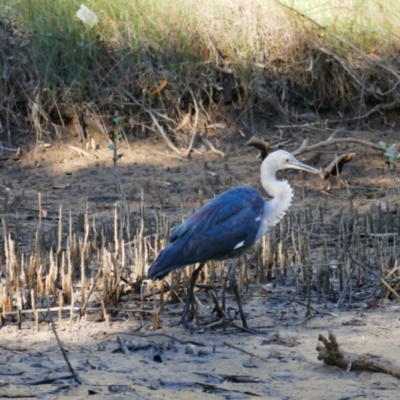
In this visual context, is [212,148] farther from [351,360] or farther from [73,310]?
[351,360]

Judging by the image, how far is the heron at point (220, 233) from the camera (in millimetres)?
5438

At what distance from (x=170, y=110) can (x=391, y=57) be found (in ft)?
9.09

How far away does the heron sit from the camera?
5438 millimetres

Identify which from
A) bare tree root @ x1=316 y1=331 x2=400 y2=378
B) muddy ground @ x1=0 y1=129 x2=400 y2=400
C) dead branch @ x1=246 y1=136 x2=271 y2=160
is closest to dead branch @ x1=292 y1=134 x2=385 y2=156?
dead branch @ x1=246 y1=136 x2=271 y2=160

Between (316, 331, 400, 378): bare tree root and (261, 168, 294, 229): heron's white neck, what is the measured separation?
1219mm

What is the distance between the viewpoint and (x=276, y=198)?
19.2ft

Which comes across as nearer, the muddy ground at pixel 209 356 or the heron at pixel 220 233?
the muddy ground at pixel 209 356

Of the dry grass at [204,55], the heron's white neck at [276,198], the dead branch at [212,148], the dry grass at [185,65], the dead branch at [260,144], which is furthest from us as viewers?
the dry grass at [204,55]

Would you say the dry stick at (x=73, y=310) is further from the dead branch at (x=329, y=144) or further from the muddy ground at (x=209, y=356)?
the dead branch at (x=329, y=144)

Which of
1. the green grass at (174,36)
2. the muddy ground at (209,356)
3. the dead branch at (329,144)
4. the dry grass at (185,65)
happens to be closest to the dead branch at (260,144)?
the dead branch at (329,144)

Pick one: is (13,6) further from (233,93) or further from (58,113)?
(233,93)

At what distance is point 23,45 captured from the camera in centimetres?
1059

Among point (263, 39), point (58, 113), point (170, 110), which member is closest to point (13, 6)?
point (58, 113)

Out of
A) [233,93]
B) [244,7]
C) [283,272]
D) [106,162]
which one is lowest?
[283,272]
